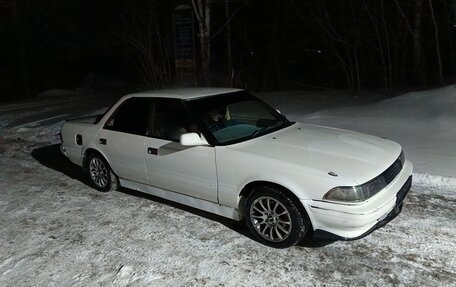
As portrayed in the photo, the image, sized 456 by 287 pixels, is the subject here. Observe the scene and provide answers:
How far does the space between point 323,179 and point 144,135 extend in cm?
216

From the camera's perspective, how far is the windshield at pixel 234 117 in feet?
14.7

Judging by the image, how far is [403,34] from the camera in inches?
605

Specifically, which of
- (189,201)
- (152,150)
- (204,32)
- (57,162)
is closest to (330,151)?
(189,201)

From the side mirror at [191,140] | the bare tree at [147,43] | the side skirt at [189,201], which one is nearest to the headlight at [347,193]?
the side skirt at [189,201]

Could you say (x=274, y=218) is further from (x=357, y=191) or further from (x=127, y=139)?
(x=127, y=139)

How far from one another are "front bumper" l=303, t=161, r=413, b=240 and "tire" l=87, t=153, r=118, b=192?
274 cm

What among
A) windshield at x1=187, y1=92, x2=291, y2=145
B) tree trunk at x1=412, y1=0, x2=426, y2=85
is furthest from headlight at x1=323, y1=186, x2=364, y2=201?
tree trunk at x1=412, y1=0, x2=426, y2=85

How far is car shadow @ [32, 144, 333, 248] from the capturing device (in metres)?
4.20

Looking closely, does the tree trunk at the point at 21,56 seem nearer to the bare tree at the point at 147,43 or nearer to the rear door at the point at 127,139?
the bare tree at the point at 147,43

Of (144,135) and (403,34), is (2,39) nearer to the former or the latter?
(403,34)

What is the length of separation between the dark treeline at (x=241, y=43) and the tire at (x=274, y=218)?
28.5 ft

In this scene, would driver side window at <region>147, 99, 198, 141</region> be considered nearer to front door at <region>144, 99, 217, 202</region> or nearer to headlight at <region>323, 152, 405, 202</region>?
front door at <region>144, 99, 217, 202</region>

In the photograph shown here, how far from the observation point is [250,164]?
3.99 metres

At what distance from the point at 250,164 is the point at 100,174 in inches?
97.4
